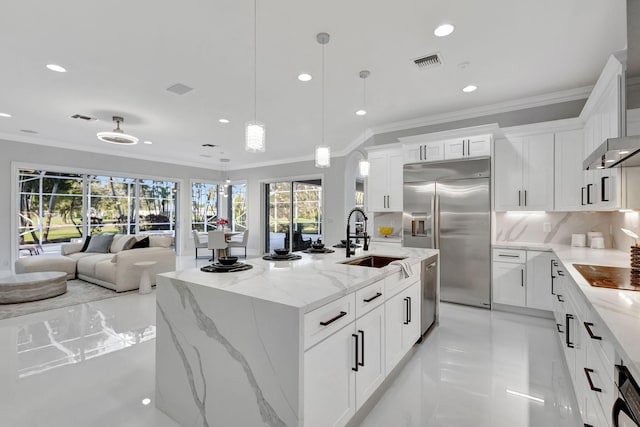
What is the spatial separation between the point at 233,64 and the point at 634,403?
12.2 feet

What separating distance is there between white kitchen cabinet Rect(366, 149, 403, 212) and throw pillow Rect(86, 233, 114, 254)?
5435 millimetres

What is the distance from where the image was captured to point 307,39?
273cm

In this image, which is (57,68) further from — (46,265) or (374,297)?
(374,297)

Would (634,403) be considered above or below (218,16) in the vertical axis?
below

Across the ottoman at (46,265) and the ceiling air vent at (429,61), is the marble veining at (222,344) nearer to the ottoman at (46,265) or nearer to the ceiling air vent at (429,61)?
the ceiling air vent at (429,61)

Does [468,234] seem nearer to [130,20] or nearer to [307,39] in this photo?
[307,39]

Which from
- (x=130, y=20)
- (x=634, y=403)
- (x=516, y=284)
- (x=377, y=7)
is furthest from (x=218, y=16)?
(x=516, y=284)

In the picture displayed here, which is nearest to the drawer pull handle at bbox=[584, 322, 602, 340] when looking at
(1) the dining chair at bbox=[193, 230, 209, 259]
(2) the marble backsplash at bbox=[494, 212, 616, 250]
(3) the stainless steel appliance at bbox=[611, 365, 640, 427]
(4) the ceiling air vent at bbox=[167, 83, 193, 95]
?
(3) the stainless steel appliance at bbox=[611, 365, 640, 427]

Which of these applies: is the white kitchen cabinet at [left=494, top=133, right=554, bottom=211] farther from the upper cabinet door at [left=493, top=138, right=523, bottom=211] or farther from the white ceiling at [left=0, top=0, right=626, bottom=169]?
the white ceiling at [left=0, top=0, right=626, bottom=169]

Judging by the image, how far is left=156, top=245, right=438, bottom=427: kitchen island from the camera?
133 centimetres

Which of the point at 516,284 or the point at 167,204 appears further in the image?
the point at 167,204

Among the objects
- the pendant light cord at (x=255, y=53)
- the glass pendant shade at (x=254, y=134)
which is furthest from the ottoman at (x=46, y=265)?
the glass pendant shade at (x=254, y=134)

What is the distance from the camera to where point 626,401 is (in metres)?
0.93

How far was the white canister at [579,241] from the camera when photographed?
3.72m
